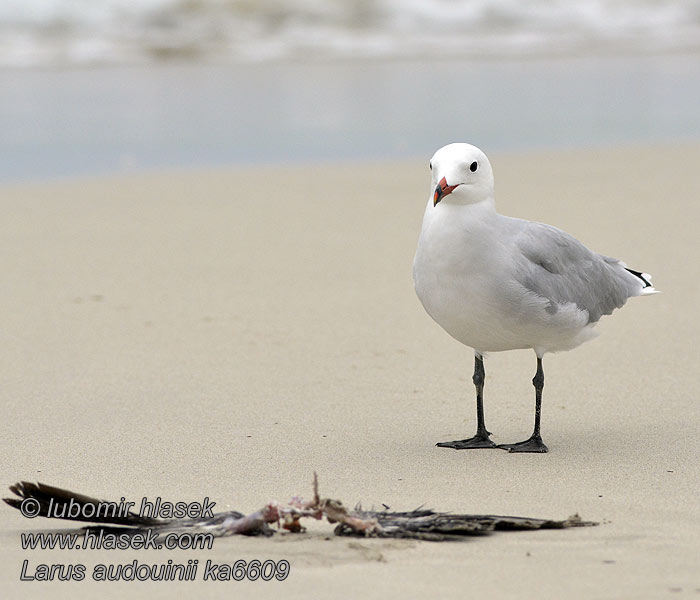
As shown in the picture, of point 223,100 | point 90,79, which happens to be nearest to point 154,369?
point 223,100

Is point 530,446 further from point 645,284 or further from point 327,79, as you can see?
point 327,79

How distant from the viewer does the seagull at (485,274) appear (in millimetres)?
3893

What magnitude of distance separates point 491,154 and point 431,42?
1093 centimetres

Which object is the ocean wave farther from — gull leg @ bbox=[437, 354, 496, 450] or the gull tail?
gull leg @ bbox=[437, 354, 496, 450]

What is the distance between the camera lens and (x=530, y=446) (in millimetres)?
4117

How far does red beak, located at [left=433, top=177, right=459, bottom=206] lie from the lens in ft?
12.4

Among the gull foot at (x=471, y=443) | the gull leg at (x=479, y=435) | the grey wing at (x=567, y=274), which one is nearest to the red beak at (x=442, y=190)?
the grey wing at (x=567, y=274)

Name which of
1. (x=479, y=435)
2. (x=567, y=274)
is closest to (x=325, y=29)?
(x=567, y=274)

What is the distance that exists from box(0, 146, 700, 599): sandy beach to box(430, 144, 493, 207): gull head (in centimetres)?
91

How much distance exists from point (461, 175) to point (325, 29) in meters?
17.7

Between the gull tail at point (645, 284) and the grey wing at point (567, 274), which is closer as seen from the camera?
the grey wing at point (567, 274)

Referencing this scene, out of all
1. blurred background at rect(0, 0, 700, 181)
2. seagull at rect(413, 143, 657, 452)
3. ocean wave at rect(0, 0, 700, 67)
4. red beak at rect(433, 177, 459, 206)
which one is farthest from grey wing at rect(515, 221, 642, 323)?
ocean wave at rect(0, 0, 700, 67)

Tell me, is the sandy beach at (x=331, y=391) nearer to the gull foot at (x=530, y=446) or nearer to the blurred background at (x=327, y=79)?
the gull foot at (x=530, y=446)

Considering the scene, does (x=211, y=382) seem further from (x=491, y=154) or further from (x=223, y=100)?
(x=223, y=100)
